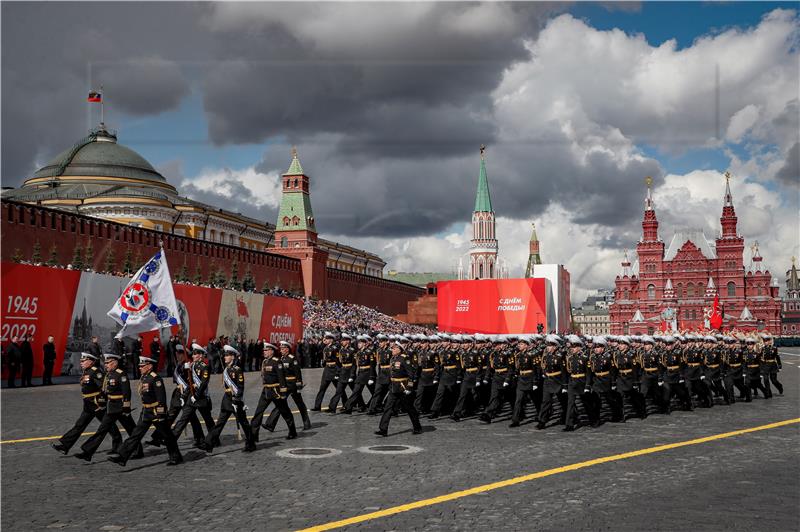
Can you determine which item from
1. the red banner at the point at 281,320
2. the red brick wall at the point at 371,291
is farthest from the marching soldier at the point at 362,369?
the red brick wall at the point at 371,291

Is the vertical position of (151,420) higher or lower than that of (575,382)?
lower

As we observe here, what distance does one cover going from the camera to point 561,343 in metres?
14.6

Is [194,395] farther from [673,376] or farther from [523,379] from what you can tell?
[673,376]

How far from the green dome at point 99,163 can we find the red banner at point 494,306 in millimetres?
32990

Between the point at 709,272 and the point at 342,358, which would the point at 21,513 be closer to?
the point at 342,358

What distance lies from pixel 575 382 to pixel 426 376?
10.5 ft

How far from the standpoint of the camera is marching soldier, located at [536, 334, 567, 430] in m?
13.9

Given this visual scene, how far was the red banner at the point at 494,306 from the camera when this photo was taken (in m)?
58.9

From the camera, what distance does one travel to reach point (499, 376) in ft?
49.7

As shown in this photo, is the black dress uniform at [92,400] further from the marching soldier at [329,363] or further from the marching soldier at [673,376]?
the marching soldier at [673,376]

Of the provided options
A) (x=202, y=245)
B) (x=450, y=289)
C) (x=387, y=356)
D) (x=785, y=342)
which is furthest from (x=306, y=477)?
(x=785, y=342)

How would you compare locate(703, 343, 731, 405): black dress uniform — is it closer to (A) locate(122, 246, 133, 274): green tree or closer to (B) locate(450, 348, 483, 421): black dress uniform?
(B) locate(450, 348, 483, 421): black dress uniform

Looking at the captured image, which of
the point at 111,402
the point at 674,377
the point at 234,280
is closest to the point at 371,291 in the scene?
the point at 234,280

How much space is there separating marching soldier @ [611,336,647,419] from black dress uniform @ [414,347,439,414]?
353 centimetres
